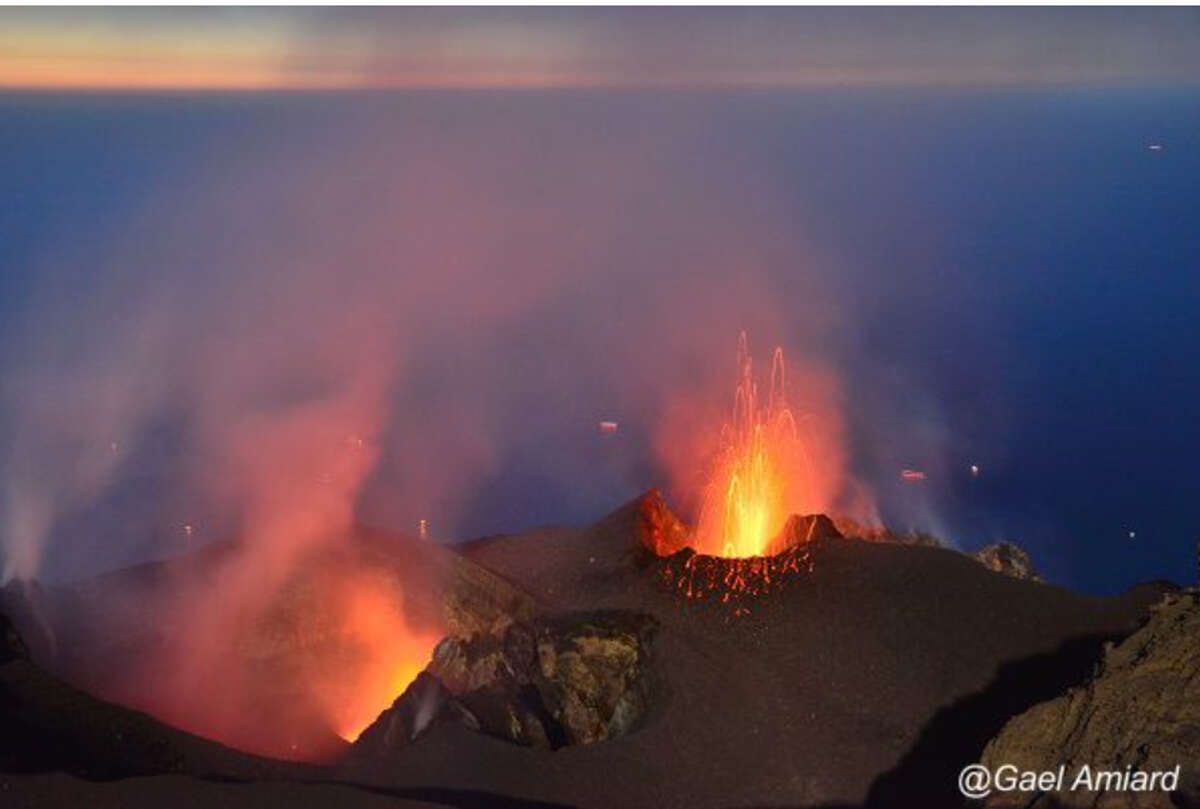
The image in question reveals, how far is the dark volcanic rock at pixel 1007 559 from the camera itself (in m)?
30.3

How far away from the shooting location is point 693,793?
19.3 metres

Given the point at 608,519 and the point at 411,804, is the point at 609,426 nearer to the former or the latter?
the point at 608,519

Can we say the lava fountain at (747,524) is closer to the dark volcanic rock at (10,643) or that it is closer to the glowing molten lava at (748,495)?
the glowing molten lava at (748,495)

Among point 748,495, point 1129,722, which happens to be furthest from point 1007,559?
point 1129,722

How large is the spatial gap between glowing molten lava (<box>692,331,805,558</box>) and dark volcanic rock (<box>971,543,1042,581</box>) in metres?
5.18

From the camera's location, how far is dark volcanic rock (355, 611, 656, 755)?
21.0 m

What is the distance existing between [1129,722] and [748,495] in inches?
741

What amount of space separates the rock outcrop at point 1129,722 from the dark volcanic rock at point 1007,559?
14.5m

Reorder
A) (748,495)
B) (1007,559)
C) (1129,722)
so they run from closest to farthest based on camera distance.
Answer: (1129,722) → (1007,559) → (748,495)

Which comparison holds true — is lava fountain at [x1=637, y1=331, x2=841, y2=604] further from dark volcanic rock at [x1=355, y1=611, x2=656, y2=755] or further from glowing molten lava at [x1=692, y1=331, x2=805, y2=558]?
dark volcanic rock at [x1=355, y1=611, x2=656, y2=755]

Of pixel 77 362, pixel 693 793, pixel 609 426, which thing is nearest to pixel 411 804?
pixel 693 793

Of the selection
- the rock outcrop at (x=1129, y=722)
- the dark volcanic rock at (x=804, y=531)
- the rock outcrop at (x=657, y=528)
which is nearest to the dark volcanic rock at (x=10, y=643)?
the rock outcrop at (x=657, y=528)

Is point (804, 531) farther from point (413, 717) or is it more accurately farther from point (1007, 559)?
point (413, 717)

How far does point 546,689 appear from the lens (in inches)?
850
